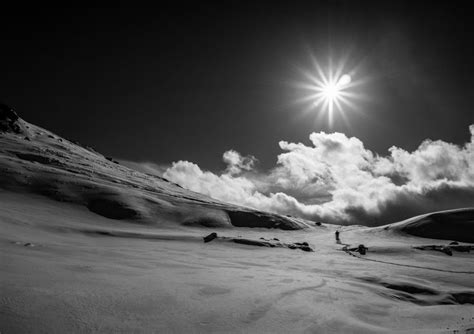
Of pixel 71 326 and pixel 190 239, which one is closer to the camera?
pixel 71 326

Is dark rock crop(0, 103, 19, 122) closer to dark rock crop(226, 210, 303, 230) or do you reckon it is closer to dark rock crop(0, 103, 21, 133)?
dark rock crop(0, 103, 21, 133)

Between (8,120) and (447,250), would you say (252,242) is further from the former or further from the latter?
(8,120)

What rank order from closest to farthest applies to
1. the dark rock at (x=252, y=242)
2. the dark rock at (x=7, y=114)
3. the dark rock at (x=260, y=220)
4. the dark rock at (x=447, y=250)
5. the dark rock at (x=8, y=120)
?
the dark rock at (x=447, y=250), the dark rock at (x=252, y=242), the dark rock at (x=260, y=220), the dark rock at (x=8, y=120), the dark rock at (x=7, y=114)

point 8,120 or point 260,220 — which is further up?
point 8,120

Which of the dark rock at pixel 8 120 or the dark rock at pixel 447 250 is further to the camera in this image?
the dark rock at pixel 8 120

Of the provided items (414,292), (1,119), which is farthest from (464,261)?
(1,119)

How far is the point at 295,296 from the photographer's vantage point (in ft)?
18.6

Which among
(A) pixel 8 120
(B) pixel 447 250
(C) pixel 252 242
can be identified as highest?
(A) pixel 8 120

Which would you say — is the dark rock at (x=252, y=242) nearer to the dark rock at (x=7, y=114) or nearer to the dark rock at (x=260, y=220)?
the dark rock at (x=260, y=220)

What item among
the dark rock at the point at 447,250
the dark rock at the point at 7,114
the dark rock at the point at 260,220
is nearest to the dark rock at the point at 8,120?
the dark rock at the point at 7,114

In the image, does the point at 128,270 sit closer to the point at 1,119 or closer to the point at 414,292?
the point at 414,292

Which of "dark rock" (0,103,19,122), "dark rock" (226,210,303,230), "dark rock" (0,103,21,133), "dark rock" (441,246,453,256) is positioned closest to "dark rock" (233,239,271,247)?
"dark rock" (441,246,453,256)

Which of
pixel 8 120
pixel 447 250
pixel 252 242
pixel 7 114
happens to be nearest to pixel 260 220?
pixel 252 242

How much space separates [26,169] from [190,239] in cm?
3420
